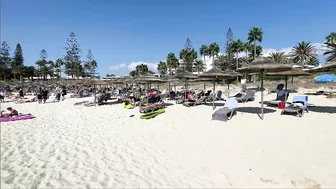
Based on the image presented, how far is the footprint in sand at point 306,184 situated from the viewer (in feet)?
12.1

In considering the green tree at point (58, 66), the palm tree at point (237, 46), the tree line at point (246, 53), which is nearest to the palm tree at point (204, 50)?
the tree line at point (246, 53)

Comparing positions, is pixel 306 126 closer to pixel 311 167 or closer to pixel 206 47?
pixel 311 167

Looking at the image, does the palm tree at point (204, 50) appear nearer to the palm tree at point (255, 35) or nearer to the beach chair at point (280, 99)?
the palm tree at point (255, 35)

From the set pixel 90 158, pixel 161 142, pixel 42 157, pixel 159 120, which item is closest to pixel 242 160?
pixel 161 142

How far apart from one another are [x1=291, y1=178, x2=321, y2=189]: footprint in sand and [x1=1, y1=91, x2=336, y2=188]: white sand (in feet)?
0.05

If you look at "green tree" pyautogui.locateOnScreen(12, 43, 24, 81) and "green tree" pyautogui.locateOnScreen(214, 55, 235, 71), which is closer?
"green tree" pyautogui.locateOnScreen(214, 55, 235, 71)

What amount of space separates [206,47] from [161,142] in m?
58.6

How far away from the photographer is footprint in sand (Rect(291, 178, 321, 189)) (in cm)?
368

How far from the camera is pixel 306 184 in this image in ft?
12.4

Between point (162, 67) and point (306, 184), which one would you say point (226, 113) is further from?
point (162, 67)

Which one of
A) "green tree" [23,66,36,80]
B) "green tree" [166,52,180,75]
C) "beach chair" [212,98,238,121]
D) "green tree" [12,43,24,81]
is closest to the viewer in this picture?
"beach chair" [212,98,238,121]

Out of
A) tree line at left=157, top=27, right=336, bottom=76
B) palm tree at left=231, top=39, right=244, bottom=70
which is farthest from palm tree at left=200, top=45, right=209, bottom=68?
palm tree at left=231, top=39, right=244, bottom=70

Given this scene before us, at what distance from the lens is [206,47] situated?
2435 inches

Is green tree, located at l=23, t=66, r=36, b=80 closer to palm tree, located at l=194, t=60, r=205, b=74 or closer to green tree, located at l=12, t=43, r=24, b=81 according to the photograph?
green tree, located at l=12, t=43, r=24, b=81
